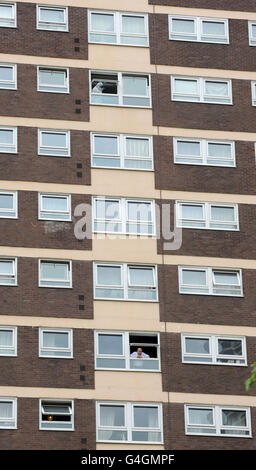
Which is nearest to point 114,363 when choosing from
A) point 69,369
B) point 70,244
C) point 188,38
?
point 69,369

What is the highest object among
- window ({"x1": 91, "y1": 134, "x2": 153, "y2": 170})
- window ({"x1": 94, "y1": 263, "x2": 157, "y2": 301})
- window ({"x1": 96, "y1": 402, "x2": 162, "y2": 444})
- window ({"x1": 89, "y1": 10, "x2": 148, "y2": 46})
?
window ({"x1": 89, "y1": 10, "x2": 148, "y2": 46})

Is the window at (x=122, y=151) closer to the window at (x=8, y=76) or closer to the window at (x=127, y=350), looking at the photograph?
the window at (x=8, y=76)

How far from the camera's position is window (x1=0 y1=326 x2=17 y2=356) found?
143 ft

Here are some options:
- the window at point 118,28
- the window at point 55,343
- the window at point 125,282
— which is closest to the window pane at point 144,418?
the window at point 55,343

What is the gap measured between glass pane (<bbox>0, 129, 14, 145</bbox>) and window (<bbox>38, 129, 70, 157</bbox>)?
1003 mm

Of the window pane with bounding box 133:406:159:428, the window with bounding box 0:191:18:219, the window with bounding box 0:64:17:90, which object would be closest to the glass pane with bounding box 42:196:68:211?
the window with bounding box 0:191:18:219

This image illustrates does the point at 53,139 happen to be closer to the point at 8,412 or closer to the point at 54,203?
the point at 54,203

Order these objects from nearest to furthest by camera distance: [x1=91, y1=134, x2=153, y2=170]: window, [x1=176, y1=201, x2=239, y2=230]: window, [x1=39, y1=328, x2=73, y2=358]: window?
[x1=39, y1=328, x2=73, y2=358]: window
[x1=176, y1=201, x2=239, y2=230]: window
[x1=91, y1=134, x2=153, y2=170]: window

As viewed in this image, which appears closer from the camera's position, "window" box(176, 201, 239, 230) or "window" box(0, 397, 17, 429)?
"window" box(0, 397, 17, 429)

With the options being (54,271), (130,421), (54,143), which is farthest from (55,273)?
(130,421)

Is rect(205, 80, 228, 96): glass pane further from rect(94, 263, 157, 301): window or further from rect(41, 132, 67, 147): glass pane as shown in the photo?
rect(94, 263, 157, 301): window

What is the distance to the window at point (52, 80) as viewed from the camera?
155 feet
